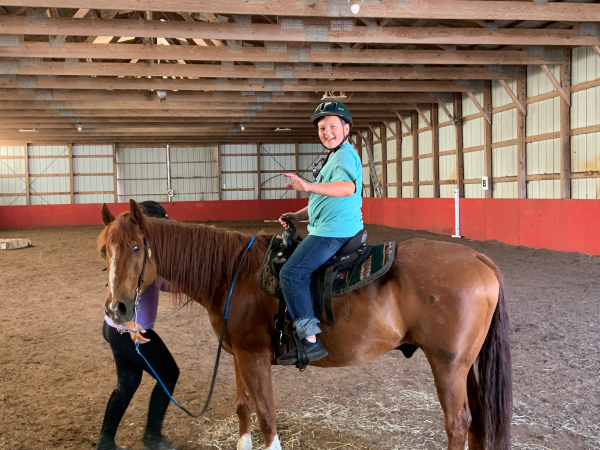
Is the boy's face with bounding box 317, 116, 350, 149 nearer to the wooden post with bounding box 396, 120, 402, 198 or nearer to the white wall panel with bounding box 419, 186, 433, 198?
the white wall panel with bounding box 419, 186, 433, 198

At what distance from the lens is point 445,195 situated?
15.7 m

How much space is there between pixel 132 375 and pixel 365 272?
5.26 ft

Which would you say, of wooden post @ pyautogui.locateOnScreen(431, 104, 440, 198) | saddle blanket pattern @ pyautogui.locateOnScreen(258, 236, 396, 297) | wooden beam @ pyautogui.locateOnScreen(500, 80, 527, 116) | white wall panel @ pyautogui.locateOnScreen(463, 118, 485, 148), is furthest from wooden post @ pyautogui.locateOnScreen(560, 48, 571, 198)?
saddle blanket pattern @ pyautogui.locateOnScreen(258, 236, 396, 297)

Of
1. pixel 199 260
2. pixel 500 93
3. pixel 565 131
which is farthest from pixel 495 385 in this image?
pixel 500 93

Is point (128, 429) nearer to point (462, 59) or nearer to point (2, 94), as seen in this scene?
point (462, 59)

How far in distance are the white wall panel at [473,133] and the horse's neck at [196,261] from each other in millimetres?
12228

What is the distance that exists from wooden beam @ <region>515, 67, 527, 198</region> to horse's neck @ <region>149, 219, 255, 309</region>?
10.4 metres

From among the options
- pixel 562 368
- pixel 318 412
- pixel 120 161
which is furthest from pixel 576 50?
pixel 120 161

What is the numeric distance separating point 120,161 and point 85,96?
11.8 metres

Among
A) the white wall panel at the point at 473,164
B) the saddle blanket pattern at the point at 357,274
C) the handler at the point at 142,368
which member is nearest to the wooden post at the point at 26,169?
the white wall panel at the point at 473,164

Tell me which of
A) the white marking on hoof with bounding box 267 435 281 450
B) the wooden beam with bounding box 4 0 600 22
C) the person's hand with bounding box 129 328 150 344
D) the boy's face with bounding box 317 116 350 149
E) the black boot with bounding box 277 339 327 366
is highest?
the wooden beam with bounding box 4 0 600 22

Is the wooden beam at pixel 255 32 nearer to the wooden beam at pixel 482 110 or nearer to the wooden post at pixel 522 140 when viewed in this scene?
the wooden post at pixel 522 140

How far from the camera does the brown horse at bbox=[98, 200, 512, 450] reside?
2.51 m

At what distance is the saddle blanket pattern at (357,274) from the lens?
8.55 feet
